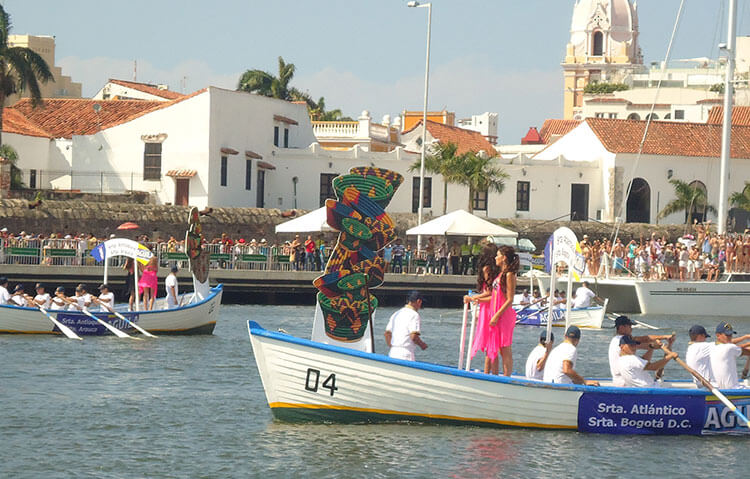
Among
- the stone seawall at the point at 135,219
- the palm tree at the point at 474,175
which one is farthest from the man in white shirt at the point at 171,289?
the palm tree at the point at 474,175

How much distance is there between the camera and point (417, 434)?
18234 mm

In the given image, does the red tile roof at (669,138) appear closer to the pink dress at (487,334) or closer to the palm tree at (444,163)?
the palm tree at (444,163)

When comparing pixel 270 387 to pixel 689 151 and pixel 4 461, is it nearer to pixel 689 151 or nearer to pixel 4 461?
pixel 4 461

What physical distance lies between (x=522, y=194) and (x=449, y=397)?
159 ft

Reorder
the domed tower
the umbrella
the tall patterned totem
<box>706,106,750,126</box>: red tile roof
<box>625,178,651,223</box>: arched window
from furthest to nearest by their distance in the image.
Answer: the domed tower
<box>706,106,750,126</box>: red tile roof
<box>625,178,651,223</box>: arched window
the umbrella
the tall patterned totem

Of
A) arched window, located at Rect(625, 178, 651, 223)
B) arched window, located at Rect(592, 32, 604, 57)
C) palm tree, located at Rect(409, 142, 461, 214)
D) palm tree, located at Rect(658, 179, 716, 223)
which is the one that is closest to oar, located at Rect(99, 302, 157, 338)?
palm tree, located at Rect(409, 142, 461, 214)

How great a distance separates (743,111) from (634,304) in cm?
5206

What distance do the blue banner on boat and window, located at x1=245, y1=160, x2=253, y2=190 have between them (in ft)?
142

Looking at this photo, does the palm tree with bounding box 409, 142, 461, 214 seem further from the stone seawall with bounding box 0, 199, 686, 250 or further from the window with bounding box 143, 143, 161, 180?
the window with bounding box 143, 143, 161, 180

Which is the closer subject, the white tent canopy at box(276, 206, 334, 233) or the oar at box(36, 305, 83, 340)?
the oar at box(36, 305, 83, 340)

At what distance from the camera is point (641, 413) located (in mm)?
18359

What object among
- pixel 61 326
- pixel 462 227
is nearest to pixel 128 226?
pixel 462 227

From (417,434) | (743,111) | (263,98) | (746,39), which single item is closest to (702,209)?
(263,98)

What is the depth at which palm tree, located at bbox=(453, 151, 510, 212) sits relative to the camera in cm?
6150
